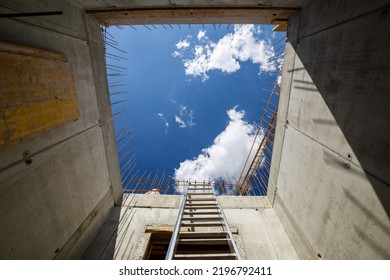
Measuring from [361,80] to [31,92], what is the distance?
4806 mm

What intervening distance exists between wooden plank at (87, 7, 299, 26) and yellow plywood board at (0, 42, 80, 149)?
6.55 feet

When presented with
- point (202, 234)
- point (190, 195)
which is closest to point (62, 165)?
point (202, 234)

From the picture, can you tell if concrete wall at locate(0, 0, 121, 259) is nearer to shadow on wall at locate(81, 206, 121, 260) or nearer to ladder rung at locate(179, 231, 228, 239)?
shadow on wall at locate(81, 206, 121, 260)

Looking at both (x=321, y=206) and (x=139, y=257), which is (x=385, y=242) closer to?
(x=321, y=206)

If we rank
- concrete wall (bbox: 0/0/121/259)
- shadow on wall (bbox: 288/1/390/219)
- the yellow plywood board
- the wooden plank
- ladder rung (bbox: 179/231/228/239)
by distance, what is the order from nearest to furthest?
shadow on wall (bbox: 288/1/390/219) → the yellow plywood board → concrete wall (bbox: 0/0/121/259) → ladder rung (bbox: 179/231/228/239) → the wooden plank

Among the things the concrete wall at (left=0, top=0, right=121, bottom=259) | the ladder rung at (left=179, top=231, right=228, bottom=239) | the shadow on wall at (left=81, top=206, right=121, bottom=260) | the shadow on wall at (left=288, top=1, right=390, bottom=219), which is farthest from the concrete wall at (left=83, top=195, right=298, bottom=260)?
the shadow on wall at (left=288, top=1, right=390, bottom=219)

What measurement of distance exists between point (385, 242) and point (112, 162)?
6289 mm

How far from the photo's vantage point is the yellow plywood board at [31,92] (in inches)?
98.3

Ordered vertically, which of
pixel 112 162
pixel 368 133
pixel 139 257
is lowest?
pixel 139 257

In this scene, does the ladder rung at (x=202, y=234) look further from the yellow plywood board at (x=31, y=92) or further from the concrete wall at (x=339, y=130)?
the yellow plywood board at (x=31, y=92)

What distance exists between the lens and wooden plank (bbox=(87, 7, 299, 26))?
454cm

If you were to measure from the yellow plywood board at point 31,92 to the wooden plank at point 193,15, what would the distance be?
6.55 feet
